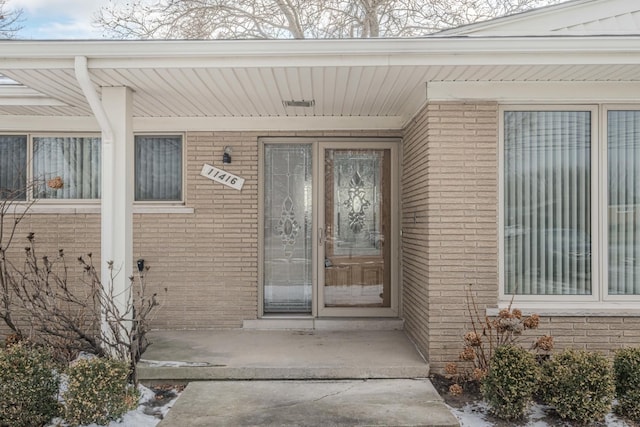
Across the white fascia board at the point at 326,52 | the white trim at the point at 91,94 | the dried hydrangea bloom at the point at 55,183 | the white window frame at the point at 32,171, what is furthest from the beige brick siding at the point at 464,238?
the dried hydrangea bloom at the point at 55,183

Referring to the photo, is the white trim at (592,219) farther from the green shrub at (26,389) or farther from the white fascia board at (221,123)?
the green shrub at (26,389)

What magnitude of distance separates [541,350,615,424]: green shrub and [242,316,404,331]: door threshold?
2.37 m

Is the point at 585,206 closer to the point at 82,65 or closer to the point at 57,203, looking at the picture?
the point at 82,65

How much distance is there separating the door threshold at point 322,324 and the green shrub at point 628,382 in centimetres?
250

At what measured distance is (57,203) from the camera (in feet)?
20.1

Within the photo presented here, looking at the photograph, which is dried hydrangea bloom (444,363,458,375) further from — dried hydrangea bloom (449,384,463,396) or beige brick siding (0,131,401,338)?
beige brick siding (0,131,401,338)

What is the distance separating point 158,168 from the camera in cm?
620

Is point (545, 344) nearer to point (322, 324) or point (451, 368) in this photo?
point (451, 368)

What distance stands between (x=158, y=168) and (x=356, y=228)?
2.58 metres

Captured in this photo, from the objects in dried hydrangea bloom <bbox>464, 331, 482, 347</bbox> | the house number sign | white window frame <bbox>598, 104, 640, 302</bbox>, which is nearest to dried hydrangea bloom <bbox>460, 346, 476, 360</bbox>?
dried hydrangea bloom <bbox>464, 331, 482, 347</bbox>

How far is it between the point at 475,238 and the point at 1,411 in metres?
4.12

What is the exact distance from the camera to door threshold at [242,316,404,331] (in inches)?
238

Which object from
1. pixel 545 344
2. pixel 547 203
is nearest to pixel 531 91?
pixel 547 203

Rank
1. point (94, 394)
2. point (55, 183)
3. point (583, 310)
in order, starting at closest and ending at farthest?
1. point (94, 394)
2. point (583, 310)
3. point (55, 183)
